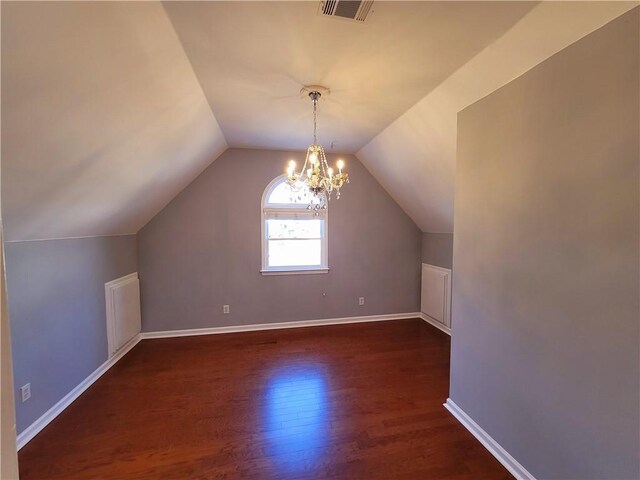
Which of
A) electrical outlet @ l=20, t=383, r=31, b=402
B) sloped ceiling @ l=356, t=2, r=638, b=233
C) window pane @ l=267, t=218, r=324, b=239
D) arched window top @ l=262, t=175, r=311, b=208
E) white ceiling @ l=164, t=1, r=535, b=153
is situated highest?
white ceiling @ l=164, t=1, r=535, b=153

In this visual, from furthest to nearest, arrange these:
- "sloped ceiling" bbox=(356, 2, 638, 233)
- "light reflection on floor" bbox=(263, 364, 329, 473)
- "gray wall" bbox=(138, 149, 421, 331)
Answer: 1. "gray wall" bbox=(138, 149, 421, 331)
2. "light reflection on floor" bbox=(263, 364, 329, 473)
3. "sloped ceiling" bbox=(356, 2, 638, 233)

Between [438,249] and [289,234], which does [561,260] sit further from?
[289,234]

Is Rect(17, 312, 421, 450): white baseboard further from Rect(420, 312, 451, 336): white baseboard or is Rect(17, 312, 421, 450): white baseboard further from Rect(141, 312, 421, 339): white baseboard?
Rect(420, 312, 451, 336): white baseboard

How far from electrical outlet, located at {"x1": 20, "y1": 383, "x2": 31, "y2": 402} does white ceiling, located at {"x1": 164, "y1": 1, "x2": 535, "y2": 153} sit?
8.28 feet

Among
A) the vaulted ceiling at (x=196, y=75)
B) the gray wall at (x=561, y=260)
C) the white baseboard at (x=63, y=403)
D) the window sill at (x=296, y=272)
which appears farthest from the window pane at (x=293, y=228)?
the gray wall at (x=561, y=260)

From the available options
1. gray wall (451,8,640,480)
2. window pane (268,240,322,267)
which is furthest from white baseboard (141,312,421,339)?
gray wall (451,8,640,480)

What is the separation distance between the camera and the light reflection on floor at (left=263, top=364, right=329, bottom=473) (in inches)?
73.3

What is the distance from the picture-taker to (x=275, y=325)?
4.03 m

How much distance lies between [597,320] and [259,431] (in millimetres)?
2206

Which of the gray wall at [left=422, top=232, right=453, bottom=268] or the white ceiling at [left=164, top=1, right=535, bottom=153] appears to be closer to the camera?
the white ceiling at [left=164, top=1, right=535, bottom=153]

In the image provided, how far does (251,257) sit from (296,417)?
2226mm

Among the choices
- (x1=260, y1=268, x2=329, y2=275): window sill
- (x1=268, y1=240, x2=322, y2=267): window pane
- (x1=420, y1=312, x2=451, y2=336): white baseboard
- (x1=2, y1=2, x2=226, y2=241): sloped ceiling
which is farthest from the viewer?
(x1=268, y1=240, x2=322, y2=267): window pane

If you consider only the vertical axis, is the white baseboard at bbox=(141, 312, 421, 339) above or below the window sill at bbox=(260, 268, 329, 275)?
below

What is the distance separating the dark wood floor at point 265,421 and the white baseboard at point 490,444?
44mm
